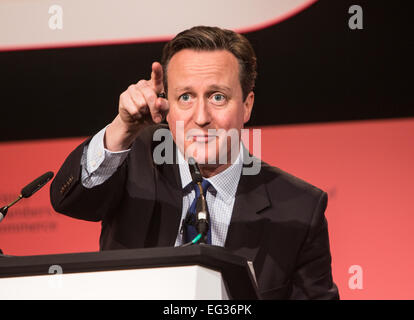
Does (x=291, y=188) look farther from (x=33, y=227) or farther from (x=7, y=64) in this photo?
(x=7, y=64)

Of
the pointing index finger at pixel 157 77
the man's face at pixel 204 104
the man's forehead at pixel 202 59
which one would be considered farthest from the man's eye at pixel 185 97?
the pointing index finger at pixel 157 77

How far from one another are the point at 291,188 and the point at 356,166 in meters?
0.62

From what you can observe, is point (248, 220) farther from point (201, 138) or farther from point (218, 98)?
point (218, 98)

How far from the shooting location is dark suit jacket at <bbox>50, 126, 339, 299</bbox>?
1822 mm

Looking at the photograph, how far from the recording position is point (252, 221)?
1884mm

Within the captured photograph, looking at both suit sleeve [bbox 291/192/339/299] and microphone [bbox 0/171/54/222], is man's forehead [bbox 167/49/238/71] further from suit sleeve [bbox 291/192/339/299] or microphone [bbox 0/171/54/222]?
microphone [bbox 0/171/54/222]

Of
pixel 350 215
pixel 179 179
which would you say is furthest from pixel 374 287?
pixel 179 179

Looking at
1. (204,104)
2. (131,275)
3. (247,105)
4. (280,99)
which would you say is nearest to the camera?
(131,275)

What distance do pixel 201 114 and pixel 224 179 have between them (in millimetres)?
242

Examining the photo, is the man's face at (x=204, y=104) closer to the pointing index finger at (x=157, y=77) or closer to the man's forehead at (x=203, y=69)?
the man's forehead at (x=203, y=69)

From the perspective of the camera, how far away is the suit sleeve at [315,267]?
6.31 feet

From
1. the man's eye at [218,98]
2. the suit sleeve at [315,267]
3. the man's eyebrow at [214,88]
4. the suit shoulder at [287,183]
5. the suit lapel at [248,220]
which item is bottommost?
the suit sleeve at [315,267]

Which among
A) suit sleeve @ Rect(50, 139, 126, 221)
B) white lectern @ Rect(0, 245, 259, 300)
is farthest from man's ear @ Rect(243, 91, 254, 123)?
white lectern @ Rect(0, 245, 259, 300)
